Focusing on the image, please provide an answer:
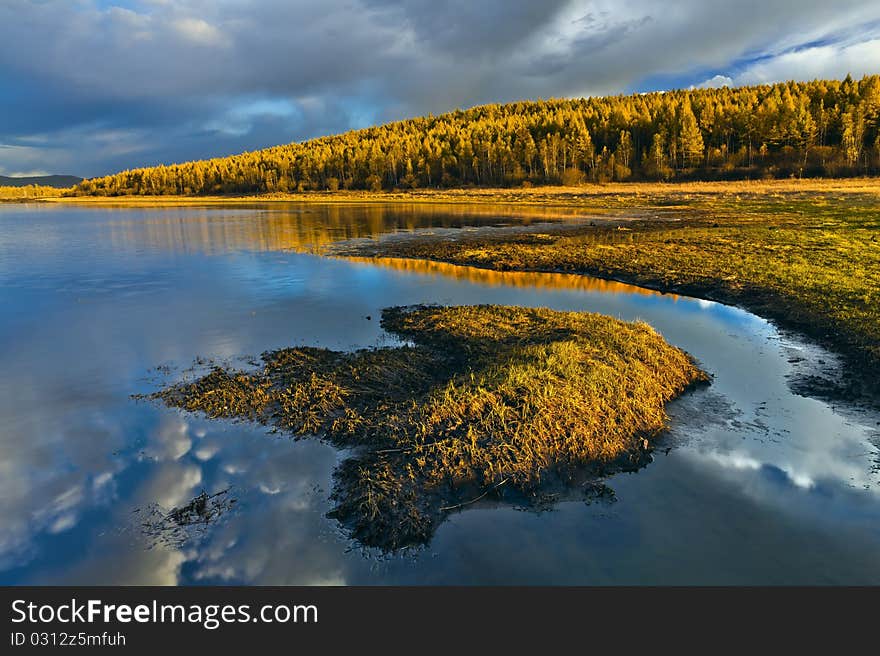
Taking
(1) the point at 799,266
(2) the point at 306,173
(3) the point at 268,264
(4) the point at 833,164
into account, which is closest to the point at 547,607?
(1) the point at 799,266

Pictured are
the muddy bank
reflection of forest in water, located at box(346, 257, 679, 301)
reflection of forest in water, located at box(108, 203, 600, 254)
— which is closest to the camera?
the muddy bank

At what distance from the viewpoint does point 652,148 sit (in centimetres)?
11319

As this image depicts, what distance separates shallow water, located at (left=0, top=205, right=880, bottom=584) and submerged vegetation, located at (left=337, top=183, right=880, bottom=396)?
1.65 metres

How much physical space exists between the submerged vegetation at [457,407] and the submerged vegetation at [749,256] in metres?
5.87

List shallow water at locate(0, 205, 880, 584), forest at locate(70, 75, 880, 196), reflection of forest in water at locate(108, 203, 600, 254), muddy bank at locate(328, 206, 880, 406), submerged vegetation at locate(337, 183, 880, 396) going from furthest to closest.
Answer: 1. forest at locate(70, 75, 880, 196)
2. reflection of forest in water at locate(108, 203, 600, 254)
3. submerged vegetation at locate(337, 183, 880, 396)
4. muddy bank at locate(328, 206, 880, 406)
5. shallow water at locate(0, 205, 880, 584)

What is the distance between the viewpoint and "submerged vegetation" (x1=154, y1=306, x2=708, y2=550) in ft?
28.0

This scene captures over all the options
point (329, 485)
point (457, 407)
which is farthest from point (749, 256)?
point (329, 485)

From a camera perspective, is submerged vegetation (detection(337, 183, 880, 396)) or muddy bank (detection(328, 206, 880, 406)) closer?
muddy bank (detection(328, 206, 880, 406))

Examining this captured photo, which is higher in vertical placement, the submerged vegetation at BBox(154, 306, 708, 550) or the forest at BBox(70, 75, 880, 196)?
the forest at BBox(70, 75, 880, 196)

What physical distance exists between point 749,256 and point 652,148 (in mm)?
96950

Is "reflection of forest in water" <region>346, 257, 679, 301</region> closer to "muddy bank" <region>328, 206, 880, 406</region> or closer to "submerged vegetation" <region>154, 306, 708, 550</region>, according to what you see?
"muddy bank" <region>328, 206, 880, 406</region>

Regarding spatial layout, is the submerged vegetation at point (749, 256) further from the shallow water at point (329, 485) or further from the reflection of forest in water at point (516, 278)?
the shallow water at point (329, 485)

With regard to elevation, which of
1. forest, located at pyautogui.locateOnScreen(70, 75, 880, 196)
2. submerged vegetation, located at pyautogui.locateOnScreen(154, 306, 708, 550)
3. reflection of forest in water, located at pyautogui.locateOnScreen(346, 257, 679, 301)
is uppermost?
forest, located at pyautogui.locateOnScreen(70, 75, 880, 196)

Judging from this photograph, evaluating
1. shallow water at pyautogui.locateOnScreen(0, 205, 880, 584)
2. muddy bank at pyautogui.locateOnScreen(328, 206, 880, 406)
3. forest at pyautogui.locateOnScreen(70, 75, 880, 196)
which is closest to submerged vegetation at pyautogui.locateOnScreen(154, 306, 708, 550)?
shallow water at pyautogui.locateOnScreen(0, 205, 880, 584)
